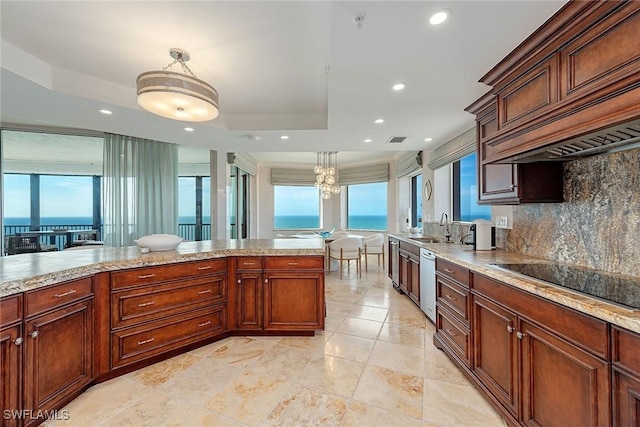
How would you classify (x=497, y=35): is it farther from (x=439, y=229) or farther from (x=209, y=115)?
(x=439, y=229)

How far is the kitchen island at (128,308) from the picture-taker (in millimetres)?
1452

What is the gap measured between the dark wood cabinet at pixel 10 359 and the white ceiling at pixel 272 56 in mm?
1909

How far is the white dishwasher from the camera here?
2.83m

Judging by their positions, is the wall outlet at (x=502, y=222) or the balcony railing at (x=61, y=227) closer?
the wall outlet at (x=502, y=222)

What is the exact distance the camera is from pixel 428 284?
2971 millimetres

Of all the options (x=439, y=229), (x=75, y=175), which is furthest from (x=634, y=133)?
(x=75, y=175)

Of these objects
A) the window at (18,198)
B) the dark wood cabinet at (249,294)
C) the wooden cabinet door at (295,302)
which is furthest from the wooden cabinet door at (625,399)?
the window at (18,198)

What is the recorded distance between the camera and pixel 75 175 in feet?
19.7

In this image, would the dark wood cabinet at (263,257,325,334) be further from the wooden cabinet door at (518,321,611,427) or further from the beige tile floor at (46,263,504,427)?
the wooden cabinet door at (518,321,611,427)

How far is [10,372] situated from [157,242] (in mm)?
1229

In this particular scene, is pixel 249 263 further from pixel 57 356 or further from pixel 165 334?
pixel 57 356

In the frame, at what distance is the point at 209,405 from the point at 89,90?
10.0 feet

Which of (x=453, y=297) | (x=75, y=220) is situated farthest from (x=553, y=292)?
(x=75, y=220)

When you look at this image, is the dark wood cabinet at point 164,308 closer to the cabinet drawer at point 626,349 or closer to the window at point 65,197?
the cabinet drawer at point 626,349
